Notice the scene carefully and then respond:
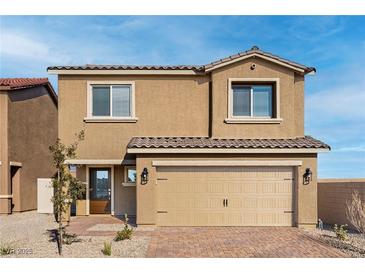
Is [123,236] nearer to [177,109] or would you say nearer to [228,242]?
[228,242]

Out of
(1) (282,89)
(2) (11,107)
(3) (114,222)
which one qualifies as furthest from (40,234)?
(1) (282,89)

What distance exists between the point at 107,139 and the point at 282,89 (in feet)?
26.9

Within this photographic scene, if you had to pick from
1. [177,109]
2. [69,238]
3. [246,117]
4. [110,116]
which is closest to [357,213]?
[246,117]

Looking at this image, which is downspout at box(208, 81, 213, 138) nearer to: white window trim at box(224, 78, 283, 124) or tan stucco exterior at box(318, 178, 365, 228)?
white window trim at box(224, 78, 283, 124)

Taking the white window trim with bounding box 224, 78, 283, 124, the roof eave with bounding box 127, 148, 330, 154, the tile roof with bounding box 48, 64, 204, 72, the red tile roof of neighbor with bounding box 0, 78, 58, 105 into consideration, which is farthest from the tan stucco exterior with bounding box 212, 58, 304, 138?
the red tile roof of neighbor with bounding box 0, 78, 58, 105

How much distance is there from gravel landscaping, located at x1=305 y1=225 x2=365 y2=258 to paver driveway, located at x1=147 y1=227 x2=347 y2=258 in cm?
34

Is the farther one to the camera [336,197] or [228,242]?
[336,197]

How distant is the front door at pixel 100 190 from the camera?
18.3m

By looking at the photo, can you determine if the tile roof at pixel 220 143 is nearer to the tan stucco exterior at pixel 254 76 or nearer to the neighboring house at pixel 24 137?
the tan stucco exterior at pixel 254 76

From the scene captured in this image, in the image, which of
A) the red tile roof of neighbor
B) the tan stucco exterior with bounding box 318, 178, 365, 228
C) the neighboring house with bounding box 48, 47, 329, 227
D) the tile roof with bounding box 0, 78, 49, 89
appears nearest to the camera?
the tan stucco exterior with bounding box 318, 178, 365, 228

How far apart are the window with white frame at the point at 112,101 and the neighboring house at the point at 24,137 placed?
243 inches

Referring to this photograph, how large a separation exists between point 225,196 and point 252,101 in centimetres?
465

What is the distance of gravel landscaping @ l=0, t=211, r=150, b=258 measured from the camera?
1055 centimetres

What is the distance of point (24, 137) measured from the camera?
22.4 m
